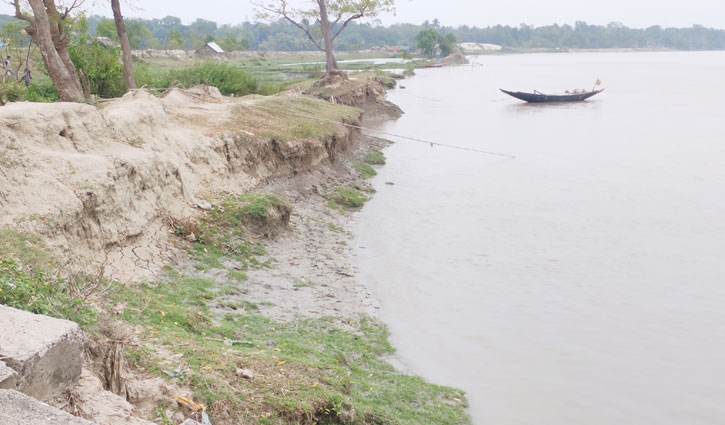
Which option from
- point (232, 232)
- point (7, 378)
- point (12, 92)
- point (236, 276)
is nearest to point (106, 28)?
point (12, 92)

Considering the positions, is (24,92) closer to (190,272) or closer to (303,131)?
(303,131)

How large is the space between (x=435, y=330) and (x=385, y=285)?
6.27 feet

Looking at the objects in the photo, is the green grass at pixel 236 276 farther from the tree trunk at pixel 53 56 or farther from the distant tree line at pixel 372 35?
the distant tree line at pixel 372 35

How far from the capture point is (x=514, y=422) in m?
7.62

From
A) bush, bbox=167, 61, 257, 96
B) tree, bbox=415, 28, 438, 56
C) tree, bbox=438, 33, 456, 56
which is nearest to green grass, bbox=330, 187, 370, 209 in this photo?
bush, bbox=167, 61, 257, 96

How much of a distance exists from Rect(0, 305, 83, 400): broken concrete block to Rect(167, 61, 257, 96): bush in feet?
71.2

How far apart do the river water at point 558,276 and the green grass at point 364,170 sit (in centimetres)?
46

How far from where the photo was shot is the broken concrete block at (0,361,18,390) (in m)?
3.56

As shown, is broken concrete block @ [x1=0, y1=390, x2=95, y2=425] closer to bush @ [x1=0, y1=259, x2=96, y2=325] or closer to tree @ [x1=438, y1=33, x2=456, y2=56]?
bush @ [x1=0, y1=259, x2=96, y2=325]

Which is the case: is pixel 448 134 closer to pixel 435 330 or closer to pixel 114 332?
pixel 435 330

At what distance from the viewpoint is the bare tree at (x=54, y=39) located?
43.9ft

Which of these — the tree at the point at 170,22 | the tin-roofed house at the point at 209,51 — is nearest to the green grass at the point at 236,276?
the tin-roofed house at the point at 209,51

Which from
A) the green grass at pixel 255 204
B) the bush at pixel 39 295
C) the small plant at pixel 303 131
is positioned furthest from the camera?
the small plant at pixel 303 131

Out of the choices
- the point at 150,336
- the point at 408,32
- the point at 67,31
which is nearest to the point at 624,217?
the point at 150,336
